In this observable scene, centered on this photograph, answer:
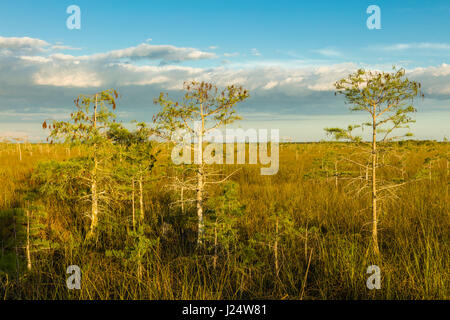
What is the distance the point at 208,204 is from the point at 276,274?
206cm

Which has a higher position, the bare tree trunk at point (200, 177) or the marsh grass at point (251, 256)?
the bare tree trunk at point (200, 177)

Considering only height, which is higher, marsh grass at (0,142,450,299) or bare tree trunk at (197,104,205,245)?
bare tree trunk at (197,104,205,245)

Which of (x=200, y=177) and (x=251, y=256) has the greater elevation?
(x=200, y=177)

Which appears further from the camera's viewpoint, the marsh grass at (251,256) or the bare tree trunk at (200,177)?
the bare tree trunk at (200,177)

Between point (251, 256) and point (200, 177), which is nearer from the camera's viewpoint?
point (251, 256)

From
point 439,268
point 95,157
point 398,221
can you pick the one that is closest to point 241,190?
point 398,221

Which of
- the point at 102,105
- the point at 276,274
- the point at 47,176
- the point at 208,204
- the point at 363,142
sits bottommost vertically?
the point at 276,274

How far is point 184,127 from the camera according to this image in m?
6.01

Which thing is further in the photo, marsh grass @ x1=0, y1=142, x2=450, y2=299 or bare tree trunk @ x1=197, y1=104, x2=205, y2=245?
bare tree trunk @ x1=197, y1=104, x2=205, y2=245

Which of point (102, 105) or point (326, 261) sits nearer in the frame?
point (326, 261)

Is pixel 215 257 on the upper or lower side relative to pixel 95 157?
lower

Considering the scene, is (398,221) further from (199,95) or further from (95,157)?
(95,157)

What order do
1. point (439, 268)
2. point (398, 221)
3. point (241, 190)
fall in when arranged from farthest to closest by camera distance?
point (241, 190) < point (398, 221) < point (439, 268)
